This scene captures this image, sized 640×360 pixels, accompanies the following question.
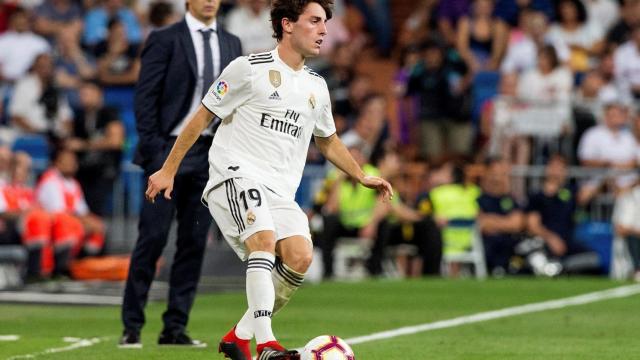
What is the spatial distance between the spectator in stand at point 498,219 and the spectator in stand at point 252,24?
4.20 m

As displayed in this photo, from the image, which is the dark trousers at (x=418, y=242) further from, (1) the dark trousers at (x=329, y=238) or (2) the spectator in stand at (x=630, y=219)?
(2) the spectator in stand at (x=630, y=219)

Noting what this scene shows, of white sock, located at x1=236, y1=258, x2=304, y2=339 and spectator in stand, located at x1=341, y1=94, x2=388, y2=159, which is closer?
white sock, located at x1=236, y1=258, x2=304, y2=339

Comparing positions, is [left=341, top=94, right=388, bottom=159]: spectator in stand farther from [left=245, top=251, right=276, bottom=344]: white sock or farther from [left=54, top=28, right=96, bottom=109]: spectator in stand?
[left=245, top=251, right=276, bottom=344]: white sock

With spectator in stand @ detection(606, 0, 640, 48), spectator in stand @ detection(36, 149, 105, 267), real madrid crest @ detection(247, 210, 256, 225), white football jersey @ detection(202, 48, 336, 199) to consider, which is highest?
spectator in stand @ detection(606, 0, 640, 48)

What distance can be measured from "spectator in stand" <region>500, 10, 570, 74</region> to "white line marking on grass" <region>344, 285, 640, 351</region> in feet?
18.0

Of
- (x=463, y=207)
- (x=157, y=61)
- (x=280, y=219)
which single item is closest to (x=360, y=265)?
(x=463, y=207)

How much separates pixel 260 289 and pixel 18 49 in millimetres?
14635

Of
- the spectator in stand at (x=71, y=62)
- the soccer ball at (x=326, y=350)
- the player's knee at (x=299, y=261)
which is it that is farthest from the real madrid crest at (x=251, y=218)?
the spectator in stand at (x=71, y=62)

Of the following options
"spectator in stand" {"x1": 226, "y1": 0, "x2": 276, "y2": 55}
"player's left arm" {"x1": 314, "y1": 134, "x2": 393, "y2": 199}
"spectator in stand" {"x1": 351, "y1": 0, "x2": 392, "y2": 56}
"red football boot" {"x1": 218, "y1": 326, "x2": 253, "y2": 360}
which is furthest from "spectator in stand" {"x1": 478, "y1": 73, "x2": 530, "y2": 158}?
"red football boot" {"x1": 218, "y1": 326, "x2": 253, "y2": 360}

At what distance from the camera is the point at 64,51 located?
71.6 feet

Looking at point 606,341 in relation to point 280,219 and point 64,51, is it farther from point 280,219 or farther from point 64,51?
point 64,51

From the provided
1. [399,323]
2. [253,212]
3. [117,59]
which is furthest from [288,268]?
[117,59]

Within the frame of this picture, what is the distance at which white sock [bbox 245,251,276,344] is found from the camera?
24.6 feet

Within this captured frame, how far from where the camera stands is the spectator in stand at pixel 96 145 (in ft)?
63.6
